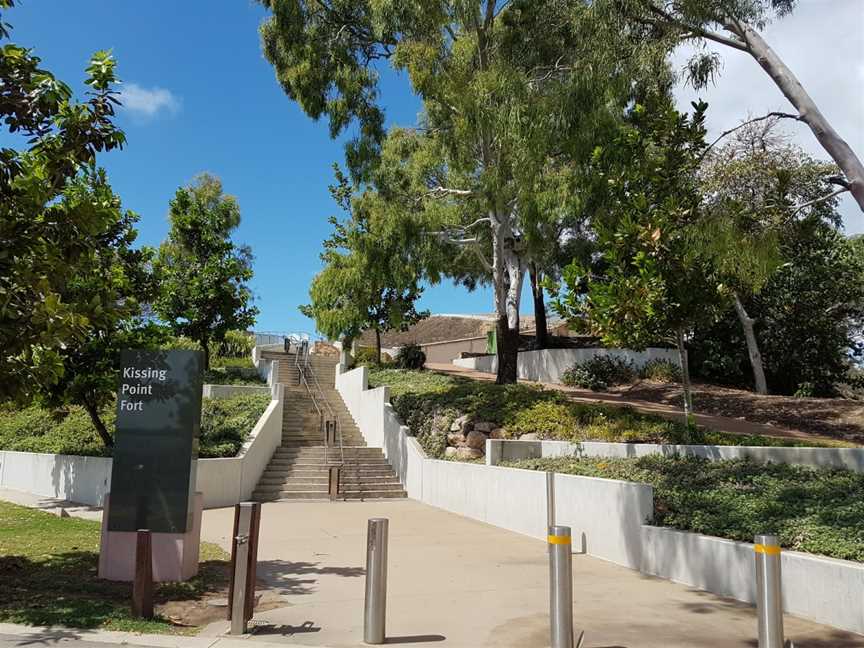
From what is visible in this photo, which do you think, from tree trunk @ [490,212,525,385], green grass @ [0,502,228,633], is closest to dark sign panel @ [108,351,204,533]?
green grass @ [0,502,228,633]

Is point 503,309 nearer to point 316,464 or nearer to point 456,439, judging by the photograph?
point 456,439

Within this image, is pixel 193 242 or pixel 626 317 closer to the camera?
pixel 626 317

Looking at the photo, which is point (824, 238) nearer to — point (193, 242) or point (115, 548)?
point (193, 242)

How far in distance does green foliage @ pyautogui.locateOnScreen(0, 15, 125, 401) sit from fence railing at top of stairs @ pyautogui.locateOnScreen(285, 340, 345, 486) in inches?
442

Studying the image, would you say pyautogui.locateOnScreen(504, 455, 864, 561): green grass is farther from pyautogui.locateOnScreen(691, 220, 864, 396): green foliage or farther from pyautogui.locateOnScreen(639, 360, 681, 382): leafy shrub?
pyautogui.locateOnScreen(691, 220, 864, 396): green foliage

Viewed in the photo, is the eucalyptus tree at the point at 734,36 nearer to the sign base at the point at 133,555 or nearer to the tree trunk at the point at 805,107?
the tree trunk at the point at 805,107

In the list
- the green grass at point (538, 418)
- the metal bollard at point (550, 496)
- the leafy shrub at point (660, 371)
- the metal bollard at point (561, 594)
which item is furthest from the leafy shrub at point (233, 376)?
the metal bollard at point (561, 594)

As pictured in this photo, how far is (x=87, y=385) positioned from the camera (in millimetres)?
12422

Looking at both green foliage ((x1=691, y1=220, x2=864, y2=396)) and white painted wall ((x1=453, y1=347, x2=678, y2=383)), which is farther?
white painted wall ((x1=453, y1=347, x2=678, y2=383))

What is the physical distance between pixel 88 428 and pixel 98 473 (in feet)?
13.8

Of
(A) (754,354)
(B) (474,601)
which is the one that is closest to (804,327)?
(A) (754,354)

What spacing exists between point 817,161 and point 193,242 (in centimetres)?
1968

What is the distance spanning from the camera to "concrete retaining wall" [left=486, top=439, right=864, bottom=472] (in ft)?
32.3

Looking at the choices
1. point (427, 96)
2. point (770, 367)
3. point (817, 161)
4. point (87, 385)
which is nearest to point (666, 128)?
point (427, 96)
